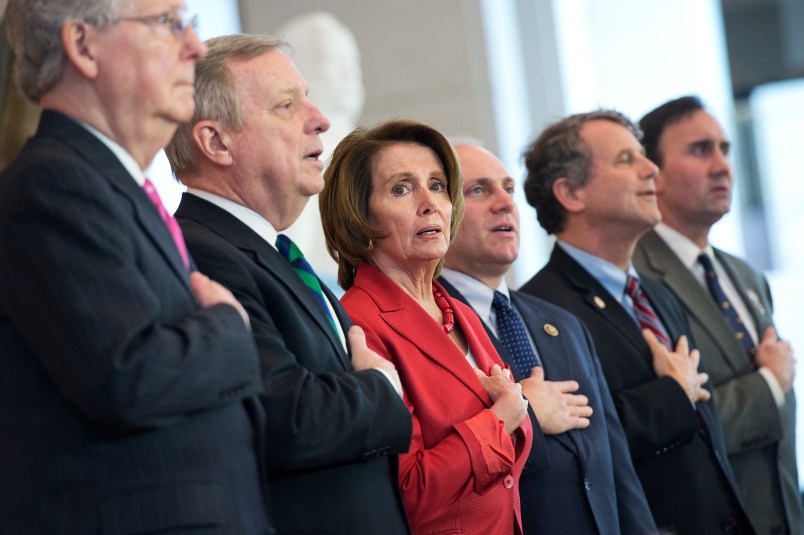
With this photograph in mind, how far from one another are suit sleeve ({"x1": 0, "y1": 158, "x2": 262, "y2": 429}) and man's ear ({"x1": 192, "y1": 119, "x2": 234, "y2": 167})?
24.1 inches

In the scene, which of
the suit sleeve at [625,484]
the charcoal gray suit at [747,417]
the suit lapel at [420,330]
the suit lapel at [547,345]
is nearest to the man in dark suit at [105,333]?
the suit lapel at [420,330]

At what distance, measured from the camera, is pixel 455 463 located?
7.84 ft

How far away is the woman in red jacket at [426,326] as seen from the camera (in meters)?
2.42

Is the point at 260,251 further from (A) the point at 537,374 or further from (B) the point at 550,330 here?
(B) the point at 550,330

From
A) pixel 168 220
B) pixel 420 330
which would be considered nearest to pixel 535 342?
pixel 420 330

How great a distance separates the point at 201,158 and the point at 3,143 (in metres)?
1.09

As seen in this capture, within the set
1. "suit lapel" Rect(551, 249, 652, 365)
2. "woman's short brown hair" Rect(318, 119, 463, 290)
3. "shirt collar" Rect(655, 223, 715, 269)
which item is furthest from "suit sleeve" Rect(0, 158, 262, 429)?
"shirt collar" Rect(655, 223, 715, 269)

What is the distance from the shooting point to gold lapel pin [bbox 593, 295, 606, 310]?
351cm

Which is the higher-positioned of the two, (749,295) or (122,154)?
(122,154)

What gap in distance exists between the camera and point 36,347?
1.67 metres

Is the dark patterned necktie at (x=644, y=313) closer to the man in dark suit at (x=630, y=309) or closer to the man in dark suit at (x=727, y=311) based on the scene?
the man in dark suit at (x=630, y=309)

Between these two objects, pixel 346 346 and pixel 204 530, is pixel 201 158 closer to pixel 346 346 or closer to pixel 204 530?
pixel 346 346

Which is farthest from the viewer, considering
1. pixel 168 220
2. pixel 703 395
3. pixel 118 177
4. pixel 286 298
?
pixel 703 395

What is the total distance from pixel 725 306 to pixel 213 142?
2.33 meters
